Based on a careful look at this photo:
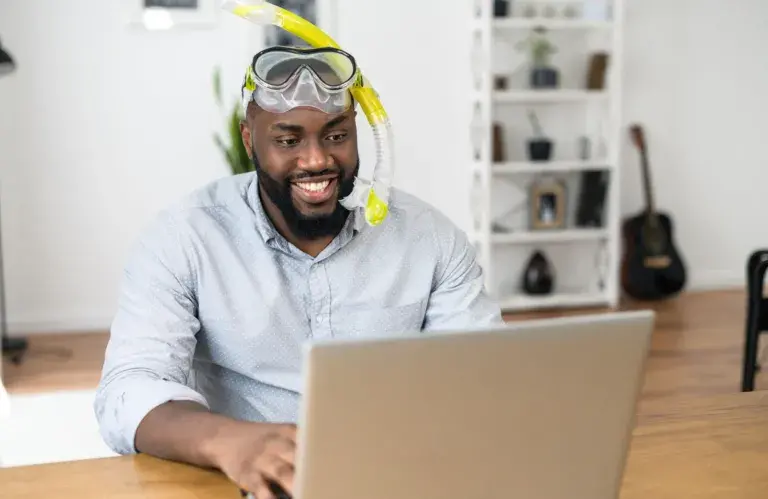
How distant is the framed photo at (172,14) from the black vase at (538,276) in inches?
83.3

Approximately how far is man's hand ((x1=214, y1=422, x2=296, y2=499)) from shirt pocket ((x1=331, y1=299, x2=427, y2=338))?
0.58 m

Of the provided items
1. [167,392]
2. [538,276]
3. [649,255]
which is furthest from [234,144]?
[167,392]

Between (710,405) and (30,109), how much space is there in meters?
4.08

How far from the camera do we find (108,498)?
1099mm

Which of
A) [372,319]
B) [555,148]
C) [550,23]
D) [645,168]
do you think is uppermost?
[550,23]

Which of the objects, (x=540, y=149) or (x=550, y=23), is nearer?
(x=550, y=23)

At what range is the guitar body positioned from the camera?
5.44 meters

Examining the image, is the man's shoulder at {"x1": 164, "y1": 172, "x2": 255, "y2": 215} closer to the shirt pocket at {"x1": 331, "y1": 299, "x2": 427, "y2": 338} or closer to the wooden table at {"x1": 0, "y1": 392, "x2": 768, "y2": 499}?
the shirt pocket at {"x1": 331, "y1": 299, "x2": 427, "y2": 338}

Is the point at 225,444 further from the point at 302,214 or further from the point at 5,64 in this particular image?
the point at 5,64

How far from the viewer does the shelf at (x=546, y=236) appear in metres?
5.14

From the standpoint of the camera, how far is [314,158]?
162 cm

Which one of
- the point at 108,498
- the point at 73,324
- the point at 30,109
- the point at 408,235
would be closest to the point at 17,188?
the point at 30,109

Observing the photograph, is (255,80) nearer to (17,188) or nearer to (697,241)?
(17,188)

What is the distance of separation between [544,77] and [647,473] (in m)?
4.17
